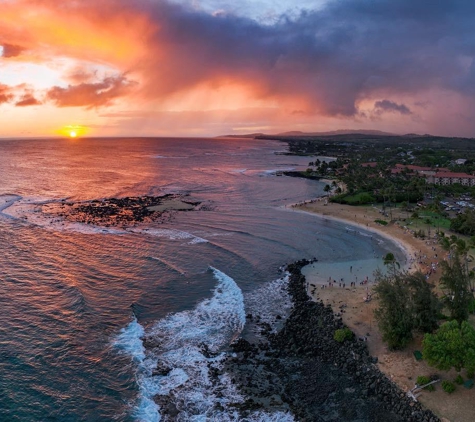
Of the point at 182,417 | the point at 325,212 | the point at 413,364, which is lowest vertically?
the point at 182,417

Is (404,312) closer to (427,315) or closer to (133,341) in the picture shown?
(427,315)

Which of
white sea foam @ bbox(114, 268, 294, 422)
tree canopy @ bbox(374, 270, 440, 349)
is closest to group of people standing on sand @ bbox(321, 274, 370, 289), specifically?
white sea foam @ bbox(114, 268, 294, 422)

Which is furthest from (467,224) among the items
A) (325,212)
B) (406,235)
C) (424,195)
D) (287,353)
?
(287,353)

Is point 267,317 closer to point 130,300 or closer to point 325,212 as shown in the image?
point 130,300

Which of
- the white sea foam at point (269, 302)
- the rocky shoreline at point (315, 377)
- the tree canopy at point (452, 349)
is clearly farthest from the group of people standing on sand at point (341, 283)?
the tree canopy at point (452, 349)

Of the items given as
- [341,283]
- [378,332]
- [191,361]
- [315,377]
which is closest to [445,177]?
[341,283]
